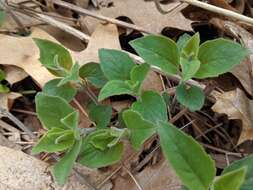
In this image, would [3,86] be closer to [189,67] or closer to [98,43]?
[98,43]

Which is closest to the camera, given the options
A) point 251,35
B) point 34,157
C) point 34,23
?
point 34,157

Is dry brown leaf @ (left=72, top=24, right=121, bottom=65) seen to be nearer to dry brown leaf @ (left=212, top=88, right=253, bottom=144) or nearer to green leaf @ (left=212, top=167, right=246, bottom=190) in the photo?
dry brown leaf @ (left=212, top=88, right=253, bottom=144)

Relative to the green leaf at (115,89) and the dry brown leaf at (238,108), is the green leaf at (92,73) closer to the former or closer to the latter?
the green leaf at (115,89)

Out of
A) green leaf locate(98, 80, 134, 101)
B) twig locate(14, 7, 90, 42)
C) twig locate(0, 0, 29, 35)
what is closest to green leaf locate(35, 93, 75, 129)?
green leaf locate(98, 80, 134, 101)

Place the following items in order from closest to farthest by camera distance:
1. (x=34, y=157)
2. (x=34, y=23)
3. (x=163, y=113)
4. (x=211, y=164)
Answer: (x=211, y=164) → (x=163, y=113) → (x=34, y=157) → (x=34, y=23)

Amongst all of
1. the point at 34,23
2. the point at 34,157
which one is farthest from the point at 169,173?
the point at 34,23

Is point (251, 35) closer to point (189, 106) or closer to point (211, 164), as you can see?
point (189, 106)
